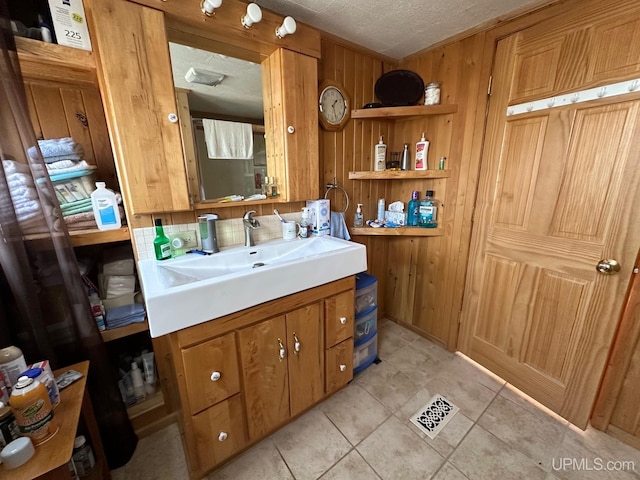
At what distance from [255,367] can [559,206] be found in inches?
63.3

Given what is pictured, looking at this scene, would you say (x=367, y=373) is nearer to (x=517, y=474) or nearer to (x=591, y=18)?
(x=517, y=474)

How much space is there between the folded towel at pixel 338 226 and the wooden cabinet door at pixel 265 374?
76 centimetres

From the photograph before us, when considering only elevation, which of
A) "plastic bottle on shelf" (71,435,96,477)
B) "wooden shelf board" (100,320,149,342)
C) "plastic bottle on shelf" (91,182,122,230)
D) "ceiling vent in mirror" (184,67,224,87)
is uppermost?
"ceiling vent in mirror" (184,67,224,87)

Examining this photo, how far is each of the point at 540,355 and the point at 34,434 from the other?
6.91 ft

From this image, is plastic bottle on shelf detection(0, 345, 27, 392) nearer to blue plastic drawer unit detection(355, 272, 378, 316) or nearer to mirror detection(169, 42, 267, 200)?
mirror detection(169, 42, 267, 200)

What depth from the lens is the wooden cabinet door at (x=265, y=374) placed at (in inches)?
40.8

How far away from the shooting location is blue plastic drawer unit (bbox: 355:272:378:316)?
1.58 m

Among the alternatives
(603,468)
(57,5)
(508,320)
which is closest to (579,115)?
(508,320)

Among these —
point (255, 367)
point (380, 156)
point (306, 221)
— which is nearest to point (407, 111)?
point (380, 156)

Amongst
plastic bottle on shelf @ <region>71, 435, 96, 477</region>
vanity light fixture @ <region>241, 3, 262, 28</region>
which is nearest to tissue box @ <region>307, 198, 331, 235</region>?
vanity light fixture @ <region>241, 3, 262, 28</region>

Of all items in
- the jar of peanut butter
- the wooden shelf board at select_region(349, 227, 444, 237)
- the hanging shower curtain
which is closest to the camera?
the jar of peanut butter

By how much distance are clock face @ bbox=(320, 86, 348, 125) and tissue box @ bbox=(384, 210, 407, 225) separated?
0.75 meters

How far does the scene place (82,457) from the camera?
958 millimetres

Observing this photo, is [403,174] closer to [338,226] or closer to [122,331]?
[338,226]
